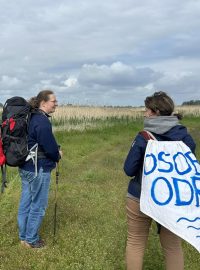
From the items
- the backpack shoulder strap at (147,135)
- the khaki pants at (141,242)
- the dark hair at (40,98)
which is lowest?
the khaki pants at (141,242)

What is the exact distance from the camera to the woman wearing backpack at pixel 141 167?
4.38 meters

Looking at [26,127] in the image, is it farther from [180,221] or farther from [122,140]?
[122,140]

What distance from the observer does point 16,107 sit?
19.0ft

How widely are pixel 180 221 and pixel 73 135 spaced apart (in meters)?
18.4

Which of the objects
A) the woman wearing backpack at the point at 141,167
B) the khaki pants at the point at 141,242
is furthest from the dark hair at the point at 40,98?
the khaki pants at the point at 141,242

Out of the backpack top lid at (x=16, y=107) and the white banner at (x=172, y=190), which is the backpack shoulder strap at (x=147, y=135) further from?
the backpack top lid at (x=16, y=107)

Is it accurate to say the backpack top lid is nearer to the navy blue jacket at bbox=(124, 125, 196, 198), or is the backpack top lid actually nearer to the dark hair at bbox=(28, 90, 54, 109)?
the dark hair at bbox=(28, 90, 54, 109)

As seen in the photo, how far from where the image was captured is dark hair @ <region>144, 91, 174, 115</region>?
4371mm

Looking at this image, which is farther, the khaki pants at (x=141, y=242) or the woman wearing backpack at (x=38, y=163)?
the woman wearing backpack at (x=38, y=163)

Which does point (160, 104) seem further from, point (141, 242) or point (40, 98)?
point (40, 98)

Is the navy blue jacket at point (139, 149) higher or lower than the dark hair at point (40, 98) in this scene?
lower

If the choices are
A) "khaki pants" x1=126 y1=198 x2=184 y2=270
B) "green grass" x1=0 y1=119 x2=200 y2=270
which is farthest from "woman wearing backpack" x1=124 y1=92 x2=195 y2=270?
"green grass" x1=0 y1=119 x2=200 y2=270

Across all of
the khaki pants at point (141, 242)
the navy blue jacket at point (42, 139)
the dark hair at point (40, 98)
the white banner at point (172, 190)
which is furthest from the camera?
the dark hair at point (40, 98)

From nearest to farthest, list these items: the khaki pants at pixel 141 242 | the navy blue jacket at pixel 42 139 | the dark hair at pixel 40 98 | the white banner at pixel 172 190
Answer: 1. the white banner at pixel 172 190
2. the khaki pants at pixel 141 242
3. the navy blue jacket at pixel 42 139
4. the dark hair at pixel 40 98
